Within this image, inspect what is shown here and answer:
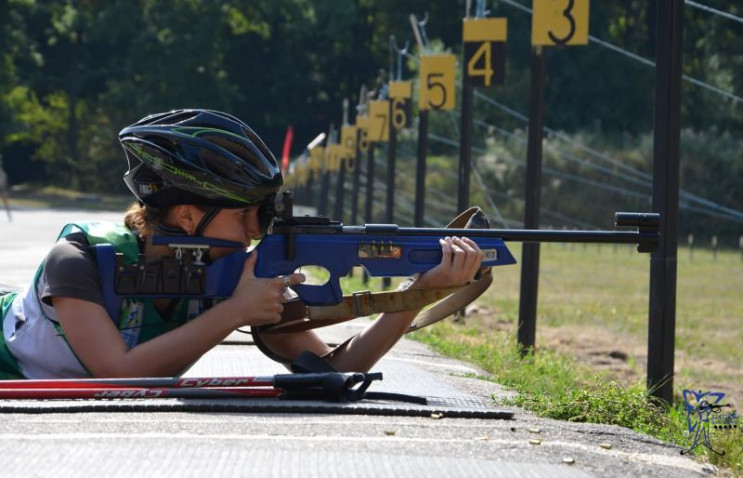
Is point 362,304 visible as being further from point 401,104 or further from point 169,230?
point 401,104

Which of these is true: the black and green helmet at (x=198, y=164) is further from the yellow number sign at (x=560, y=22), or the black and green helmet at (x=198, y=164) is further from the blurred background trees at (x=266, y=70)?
the blurred background trees at (x=266, y=70)

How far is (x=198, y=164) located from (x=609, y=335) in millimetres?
11619

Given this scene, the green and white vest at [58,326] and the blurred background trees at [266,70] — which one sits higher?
the blurred background trees at [266,70]

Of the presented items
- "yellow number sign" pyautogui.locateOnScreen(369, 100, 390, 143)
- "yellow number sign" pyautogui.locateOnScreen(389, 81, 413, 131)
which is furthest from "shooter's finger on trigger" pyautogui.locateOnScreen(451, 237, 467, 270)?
"yellow number sign" pyautogui.locateOnScreen(369, 100, 390, 143)

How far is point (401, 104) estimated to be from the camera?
21.7 metres

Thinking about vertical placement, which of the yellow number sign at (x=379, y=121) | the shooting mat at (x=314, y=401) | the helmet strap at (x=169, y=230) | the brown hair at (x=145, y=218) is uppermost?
the yellow number sign at (x=379, y=121)

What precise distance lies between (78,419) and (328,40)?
78.4m

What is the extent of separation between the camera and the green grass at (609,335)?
6949 millimetres

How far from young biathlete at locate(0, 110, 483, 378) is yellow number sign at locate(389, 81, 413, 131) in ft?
50.2

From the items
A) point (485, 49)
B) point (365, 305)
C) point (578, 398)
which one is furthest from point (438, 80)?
point (365, 305)

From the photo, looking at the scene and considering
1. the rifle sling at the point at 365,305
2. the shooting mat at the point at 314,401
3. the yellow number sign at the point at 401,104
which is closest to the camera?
the shooting mat at the point at 314,401

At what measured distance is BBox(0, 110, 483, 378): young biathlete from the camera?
5996mm

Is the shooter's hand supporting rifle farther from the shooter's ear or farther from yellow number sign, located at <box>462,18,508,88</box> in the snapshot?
yellow number sign, located at <box>462,18,508,88</box>

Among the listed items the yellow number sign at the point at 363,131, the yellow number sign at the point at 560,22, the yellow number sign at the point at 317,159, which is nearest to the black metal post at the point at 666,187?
the yellow number sign at the point at 560,22
